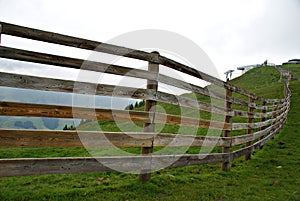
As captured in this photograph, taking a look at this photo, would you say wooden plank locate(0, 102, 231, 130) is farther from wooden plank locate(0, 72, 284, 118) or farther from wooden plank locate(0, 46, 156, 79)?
wooden plank locate(0, 46, 156, 79)

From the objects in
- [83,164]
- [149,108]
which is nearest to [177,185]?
[149,108]

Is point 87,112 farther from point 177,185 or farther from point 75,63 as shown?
point 177,185

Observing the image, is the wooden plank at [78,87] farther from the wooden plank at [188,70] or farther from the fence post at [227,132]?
the fence post at [227,132]

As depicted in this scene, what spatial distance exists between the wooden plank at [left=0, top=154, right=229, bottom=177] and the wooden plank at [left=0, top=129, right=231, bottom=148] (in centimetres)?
19

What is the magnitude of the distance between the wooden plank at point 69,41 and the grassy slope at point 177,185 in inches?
79.5

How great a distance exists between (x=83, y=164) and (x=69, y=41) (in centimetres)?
165

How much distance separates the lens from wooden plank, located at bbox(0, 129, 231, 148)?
2.66 metres

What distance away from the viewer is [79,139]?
122 inches

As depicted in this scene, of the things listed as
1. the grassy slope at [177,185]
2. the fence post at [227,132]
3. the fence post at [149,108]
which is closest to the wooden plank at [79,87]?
the fence post at [149,108]

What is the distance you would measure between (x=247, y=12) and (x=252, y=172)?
13.5 metres

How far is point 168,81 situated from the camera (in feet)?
14.0

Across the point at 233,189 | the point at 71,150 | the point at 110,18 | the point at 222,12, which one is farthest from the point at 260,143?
the point at 222,12

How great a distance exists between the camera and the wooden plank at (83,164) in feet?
8.82

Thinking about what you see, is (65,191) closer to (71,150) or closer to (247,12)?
(71,150)
